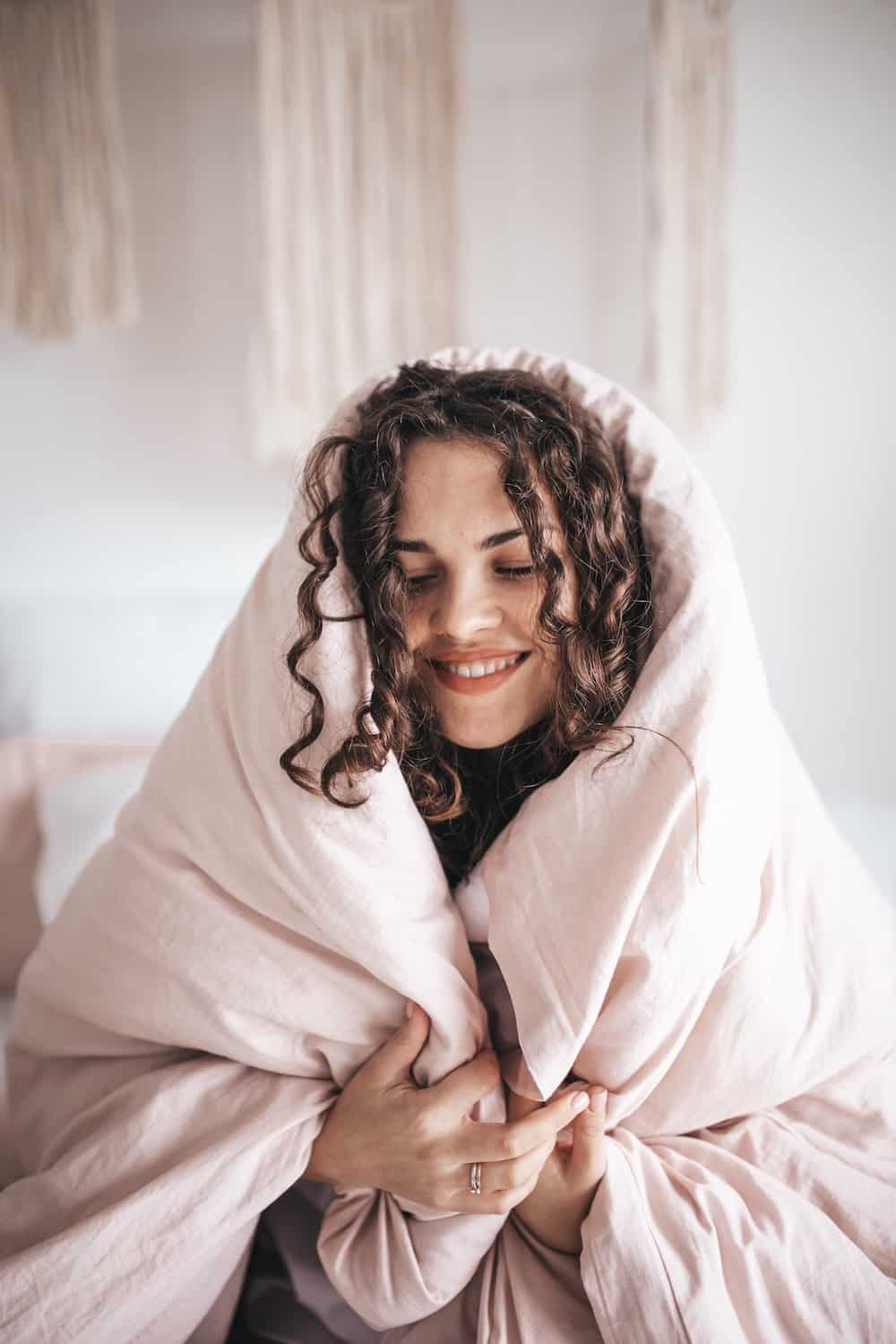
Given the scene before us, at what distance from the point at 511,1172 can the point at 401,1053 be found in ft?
0.40

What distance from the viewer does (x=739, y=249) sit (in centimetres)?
137

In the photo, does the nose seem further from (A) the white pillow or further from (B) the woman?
(A) the white pillow

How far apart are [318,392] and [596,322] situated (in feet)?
1.47

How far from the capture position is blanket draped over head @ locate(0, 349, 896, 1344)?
0.69 meters

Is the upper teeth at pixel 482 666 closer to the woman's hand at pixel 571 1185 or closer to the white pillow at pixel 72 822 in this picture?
the woman's hand at pixel 571 1185

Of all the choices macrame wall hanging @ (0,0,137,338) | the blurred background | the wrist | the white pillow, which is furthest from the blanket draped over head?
macrame wall hanging @ (0,0,137,338)

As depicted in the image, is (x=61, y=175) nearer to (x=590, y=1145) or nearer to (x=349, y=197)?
(x=349, y=197)

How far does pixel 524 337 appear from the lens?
4.70ft

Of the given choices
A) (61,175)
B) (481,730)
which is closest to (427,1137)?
(481,730)

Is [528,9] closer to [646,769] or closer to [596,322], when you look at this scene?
[596,322]

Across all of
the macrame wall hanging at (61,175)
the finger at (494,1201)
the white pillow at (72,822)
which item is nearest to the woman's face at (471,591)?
the finger at (494,1201)

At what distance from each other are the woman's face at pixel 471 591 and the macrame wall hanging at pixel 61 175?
837mm

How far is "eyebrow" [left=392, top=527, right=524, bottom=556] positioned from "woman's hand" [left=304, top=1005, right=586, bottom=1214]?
0.38m

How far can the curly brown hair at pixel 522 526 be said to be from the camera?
2.42 ft
